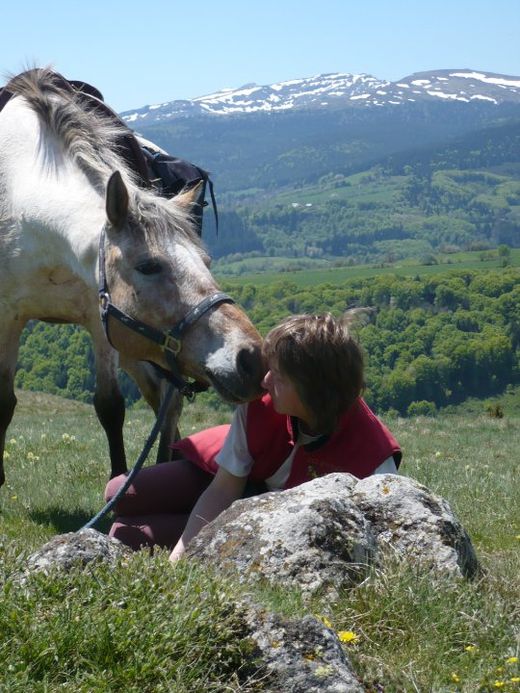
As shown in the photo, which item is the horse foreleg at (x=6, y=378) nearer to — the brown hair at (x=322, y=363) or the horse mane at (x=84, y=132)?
the horse mane at (x=84, y=132)

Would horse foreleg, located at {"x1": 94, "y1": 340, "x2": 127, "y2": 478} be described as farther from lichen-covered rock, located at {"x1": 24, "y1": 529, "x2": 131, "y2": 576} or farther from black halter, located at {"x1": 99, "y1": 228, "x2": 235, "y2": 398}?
lichen-covered rock, located at {"x1": 24, "y1": 529, "x2": 131, "y2": 576}

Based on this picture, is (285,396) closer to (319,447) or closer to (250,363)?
(319,447)

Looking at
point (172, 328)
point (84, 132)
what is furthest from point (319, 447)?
point (84, 132)

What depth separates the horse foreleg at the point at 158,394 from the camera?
8.47m

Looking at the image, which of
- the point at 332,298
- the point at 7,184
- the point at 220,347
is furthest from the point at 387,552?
the point at 332,298

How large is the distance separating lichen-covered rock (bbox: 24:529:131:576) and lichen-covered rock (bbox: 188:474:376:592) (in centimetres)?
47

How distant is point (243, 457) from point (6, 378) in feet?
10.6

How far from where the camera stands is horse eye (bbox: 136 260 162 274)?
5812 mm

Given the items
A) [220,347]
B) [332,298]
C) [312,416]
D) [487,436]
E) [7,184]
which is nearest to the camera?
[312,416]

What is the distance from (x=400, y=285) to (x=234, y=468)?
4262 inches

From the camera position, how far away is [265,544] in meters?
3.99

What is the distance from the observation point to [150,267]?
5840 millimetres

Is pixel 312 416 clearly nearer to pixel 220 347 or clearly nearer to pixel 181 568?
pixel 220 347

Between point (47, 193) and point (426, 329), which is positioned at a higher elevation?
point (47, 193)
